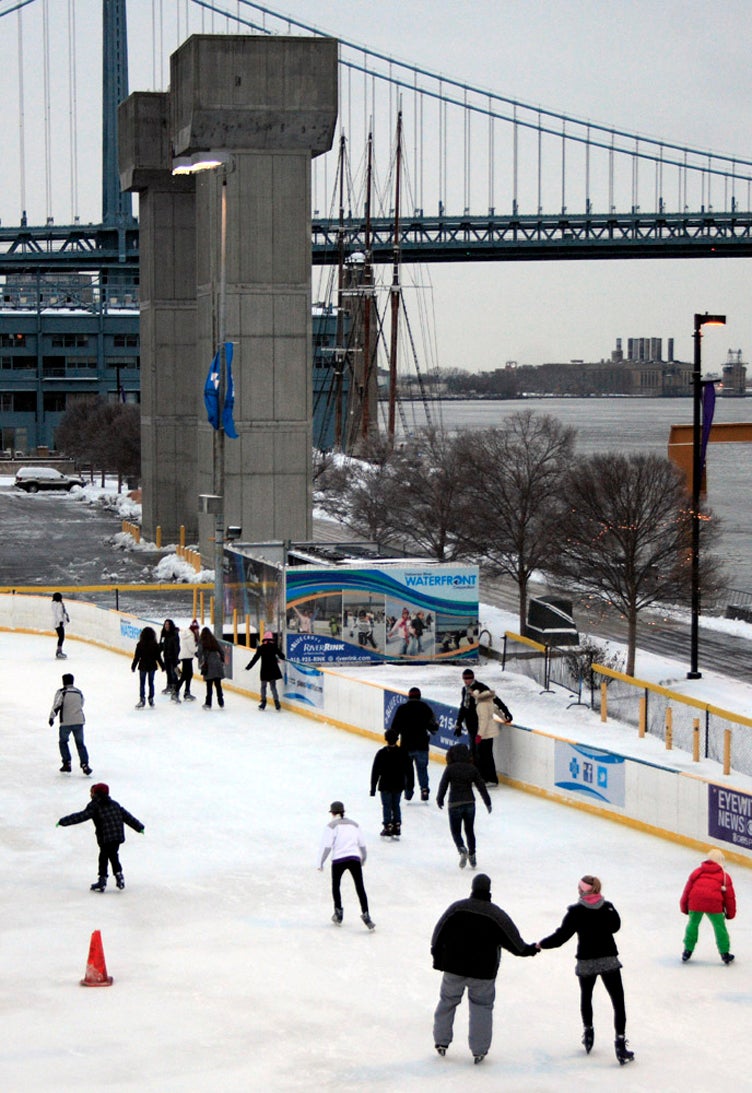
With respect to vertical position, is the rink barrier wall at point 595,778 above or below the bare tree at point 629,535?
below

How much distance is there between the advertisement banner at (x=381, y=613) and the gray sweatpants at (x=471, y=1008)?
19086mm

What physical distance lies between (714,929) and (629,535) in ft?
80.3

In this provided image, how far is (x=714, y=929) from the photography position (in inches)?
492

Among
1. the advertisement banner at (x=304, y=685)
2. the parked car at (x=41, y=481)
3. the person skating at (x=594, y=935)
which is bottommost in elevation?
the parked car at (x=41, y=481)

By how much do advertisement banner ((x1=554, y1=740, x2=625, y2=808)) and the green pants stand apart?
195 inches

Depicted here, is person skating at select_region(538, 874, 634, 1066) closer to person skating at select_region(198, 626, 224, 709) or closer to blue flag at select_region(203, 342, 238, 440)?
person skating at select_region(198, 626, 224, 709)

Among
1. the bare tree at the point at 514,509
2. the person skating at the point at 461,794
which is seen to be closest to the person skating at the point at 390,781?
the person skating at the point at 461,794

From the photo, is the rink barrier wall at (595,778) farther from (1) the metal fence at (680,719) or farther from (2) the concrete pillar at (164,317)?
(2) the concrete pillar at (164,317)

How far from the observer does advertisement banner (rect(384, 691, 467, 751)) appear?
20594 mm

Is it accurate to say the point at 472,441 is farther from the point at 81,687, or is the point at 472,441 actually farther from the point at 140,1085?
the point at 140,1085

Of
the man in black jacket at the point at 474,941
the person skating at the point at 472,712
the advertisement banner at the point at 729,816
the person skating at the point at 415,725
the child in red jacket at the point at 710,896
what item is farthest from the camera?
the person skating at the point at 472,712

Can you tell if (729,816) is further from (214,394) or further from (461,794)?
(214,394)

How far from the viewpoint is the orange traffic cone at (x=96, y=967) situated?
11.9 metres

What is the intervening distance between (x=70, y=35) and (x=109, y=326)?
4431 centimetres
